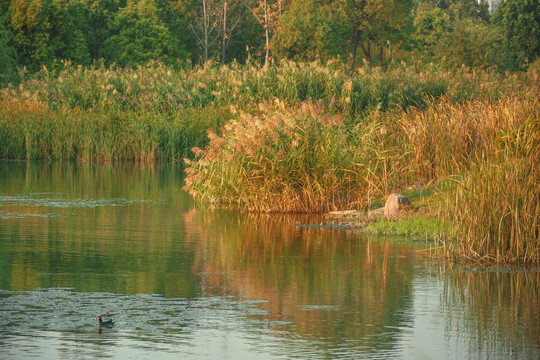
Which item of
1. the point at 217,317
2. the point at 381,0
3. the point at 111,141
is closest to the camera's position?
the point at 217,317

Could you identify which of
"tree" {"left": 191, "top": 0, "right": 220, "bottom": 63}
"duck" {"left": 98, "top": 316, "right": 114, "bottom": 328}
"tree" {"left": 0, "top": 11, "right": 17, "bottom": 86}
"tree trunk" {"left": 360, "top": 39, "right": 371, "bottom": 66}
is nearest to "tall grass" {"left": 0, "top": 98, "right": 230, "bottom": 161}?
"tree" {"left": 0, "top": 11, "right": 17, "bottom": 86}

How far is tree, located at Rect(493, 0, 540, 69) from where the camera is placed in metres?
75.4

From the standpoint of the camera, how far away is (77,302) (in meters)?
9.48

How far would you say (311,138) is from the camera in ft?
60.0

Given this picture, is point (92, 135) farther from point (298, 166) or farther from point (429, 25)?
point (429, 25)

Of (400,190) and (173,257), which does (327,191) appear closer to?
(400,190)

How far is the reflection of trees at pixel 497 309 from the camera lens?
8.06 metres

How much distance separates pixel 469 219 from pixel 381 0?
66.7m

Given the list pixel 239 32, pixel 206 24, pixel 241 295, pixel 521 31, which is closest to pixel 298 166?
pixel 241 295

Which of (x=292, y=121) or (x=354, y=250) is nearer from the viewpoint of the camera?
(x=354, y=250)

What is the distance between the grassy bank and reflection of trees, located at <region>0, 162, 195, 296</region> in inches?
70.9

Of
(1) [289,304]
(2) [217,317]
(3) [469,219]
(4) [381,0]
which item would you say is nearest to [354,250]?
(3) [469,219]

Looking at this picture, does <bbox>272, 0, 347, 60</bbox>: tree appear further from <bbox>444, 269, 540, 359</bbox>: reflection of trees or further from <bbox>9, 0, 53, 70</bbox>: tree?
<bbox>444, 269, 540, 359</bbox>: reflection of trees

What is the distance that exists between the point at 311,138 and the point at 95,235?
17.2 feet
